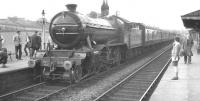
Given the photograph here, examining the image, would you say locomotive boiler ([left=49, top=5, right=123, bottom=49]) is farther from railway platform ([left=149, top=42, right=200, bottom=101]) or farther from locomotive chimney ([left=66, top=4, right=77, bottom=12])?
railway platform ([left=149, top=42, right=200, bottom=101])

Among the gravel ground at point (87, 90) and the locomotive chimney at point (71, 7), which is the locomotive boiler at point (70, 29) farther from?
the gravel ground at point (87, 90)

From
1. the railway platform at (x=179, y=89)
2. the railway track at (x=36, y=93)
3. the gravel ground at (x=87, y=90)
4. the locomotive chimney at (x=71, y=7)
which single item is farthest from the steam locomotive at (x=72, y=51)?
the railway platform at (x=179, y=89)

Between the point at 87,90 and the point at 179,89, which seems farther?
the point at 87,90

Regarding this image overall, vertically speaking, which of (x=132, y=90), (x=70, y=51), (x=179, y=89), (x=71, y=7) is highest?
(x=71, y=7)

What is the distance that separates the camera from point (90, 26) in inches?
423

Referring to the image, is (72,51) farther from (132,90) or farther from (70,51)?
(132,90)

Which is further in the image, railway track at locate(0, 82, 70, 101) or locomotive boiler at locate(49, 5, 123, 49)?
locomotive boiler at locate(49, 5, 123, 49)

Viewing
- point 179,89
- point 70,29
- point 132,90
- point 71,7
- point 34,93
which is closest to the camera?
point 179,89

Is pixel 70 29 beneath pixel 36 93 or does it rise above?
above

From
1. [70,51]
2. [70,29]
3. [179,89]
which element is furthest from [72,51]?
[179,89]

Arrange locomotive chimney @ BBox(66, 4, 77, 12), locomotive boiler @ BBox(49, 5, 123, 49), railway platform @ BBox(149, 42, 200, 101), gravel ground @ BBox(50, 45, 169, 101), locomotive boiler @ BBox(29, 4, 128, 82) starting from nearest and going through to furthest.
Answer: railway platform @ BBox(149, 42, 200, 101), gravel ground @ BBox(50, 45, 169, 101), locomotive boiler @ BBox(29, 4, 128, 82), locomotive boiler @ BBox(49, 5, 123, 49), locomotive chimney @ BBox(66, 4, 77, 12)

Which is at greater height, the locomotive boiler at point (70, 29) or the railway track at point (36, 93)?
the locomotive boiler at point (70, 29)

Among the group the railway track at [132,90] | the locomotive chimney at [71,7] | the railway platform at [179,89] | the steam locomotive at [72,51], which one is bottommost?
the railway track at [132,90]

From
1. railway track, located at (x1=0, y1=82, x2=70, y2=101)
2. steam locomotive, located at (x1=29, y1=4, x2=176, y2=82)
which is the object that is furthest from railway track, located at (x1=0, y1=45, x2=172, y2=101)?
steam locomotive, located at (x1=29, y1=4, x2=176, y2=82)
